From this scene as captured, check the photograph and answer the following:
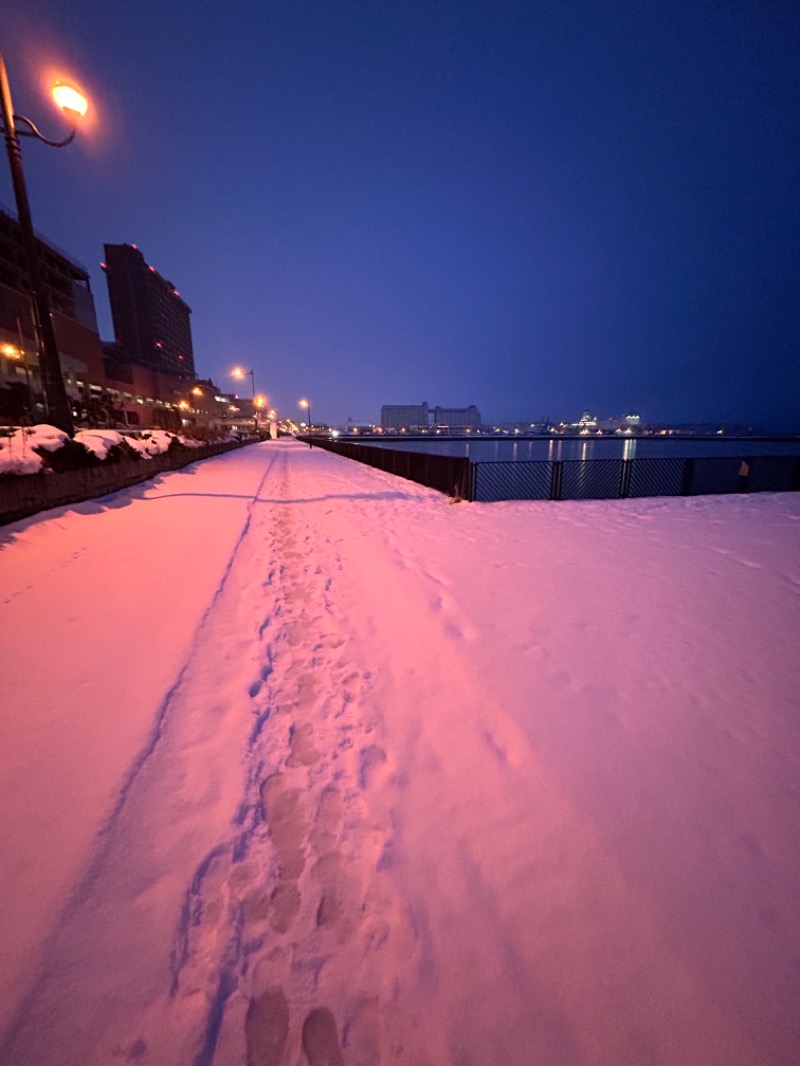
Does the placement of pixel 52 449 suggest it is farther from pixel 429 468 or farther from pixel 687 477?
pixel 687 477

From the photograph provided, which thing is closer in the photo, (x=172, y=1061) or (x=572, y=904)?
(x=172, y=1061)

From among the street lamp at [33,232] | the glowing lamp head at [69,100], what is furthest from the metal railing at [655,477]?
the glowing lamp head at [69,100]

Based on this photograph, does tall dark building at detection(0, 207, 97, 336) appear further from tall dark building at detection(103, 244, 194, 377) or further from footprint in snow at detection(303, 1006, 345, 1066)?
tall dark building at detection(103, 244, 194, 377)

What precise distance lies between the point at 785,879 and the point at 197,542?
6627 mm

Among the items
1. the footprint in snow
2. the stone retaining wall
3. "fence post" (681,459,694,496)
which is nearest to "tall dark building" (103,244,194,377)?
Answer: the stone retaining wall

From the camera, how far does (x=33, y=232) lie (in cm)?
726

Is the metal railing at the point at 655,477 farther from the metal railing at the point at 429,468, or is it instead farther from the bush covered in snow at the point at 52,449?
the bush covered in snow at the point at 52,449

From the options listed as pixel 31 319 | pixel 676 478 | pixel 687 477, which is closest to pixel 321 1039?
pixel 687 477

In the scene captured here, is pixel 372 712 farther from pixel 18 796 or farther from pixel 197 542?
pixel 197 542

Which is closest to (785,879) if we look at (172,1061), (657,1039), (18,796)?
(657,1039)

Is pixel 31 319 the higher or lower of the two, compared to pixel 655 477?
higher

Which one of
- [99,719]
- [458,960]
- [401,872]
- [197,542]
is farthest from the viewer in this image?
[197,542]

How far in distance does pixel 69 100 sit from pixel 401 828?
35.4 ft

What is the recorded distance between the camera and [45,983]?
4.61ft
